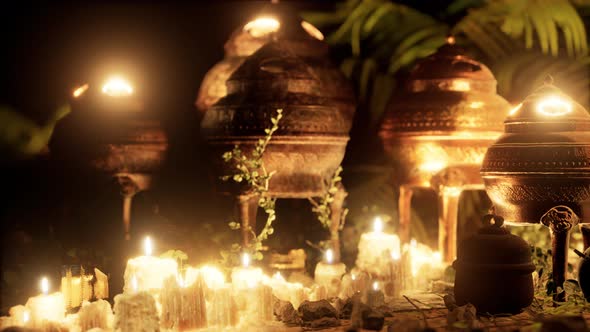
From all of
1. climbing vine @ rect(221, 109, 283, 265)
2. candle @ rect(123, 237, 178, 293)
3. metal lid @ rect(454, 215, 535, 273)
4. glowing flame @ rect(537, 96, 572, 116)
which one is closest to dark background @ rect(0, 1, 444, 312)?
climbing vine @ rect(221, 109, 283, 265)

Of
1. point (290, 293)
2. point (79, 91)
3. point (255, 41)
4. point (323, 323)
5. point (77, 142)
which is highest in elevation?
point (255, 41)

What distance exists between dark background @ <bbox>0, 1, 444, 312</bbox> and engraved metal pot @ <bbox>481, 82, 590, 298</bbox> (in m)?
2.07

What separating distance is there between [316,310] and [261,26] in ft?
9.03

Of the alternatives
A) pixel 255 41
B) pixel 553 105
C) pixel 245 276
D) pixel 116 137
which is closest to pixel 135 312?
pixel 245 276

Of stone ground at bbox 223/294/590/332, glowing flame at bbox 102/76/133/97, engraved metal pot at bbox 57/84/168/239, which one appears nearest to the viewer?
stone ground at bbox 223/294/590/332

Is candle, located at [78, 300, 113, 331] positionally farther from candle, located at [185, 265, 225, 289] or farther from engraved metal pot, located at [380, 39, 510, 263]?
engraved metal pot, located at [380, 39, 510, 263]

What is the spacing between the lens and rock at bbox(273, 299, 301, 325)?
11.2 feet

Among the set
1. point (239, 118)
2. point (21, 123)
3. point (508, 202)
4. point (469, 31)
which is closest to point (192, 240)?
point (239, 118)

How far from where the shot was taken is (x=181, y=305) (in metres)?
3.30

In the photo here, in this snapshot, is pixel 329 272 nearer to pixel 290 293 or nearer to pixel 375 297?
pixel 290 293

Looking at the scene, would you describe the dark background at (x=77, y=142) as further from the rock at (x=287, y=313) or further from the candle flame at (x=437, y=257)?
the rock at (x=287, y=313)

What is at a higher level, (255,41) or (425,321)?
(255,41)

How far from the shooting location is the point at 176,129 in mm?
6277

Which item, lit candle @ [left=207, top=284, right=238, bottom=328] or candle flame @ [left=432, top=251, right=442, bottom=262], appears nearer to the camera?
Answer: lit candle @ [left=207, top=284, right=238, bottom=328]
